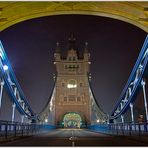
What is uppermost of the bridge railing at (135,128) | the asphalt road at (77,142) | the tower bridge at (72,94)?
the tower bridge at (72,94)

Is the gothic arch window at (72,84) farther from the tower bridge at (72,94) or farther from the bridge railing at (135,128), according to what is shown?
the bridge railing at (135,128)

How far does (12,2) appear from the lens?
10672 millimetres

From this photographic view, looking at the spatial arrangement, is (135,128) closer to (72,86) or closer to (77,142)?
(77,142)

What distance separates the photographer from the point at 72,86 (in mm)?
72125

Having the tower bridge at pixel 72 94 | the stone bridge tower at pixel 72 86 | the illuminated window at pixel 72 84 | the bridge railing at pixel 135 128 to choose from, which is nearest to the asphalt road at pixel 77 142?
the bridge railing at pixel 135 128

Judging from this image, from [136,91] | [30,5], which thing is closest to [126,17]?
[30,5]

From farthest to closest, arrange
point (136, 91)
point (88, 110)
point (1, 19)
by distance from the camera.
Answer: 1. point (88, 110)
2. point (136, 91)
3. point (1, 19)

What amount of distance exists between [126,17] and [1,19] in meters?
6.27

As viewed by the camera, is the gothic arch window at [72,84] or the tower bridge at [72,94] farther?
the gothic arch window at [72,84]

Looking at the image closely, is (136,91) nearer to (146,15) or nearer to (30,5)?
(146,15)

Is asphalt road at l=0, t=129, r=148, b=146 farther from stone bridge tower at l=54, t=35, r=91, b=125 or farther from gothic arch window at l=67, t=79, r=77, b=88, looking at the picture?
gothic arch window at l=67, t=79, r=77, b=88

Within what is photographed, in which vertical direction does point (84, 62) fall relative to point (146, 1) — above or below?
above

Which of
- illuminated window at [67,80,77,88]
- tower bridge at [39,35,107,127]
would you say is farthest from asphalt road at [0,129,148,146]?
illuminated window at [67,80,77,88]

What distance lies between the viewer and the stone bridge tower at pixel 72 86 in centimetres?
6594
